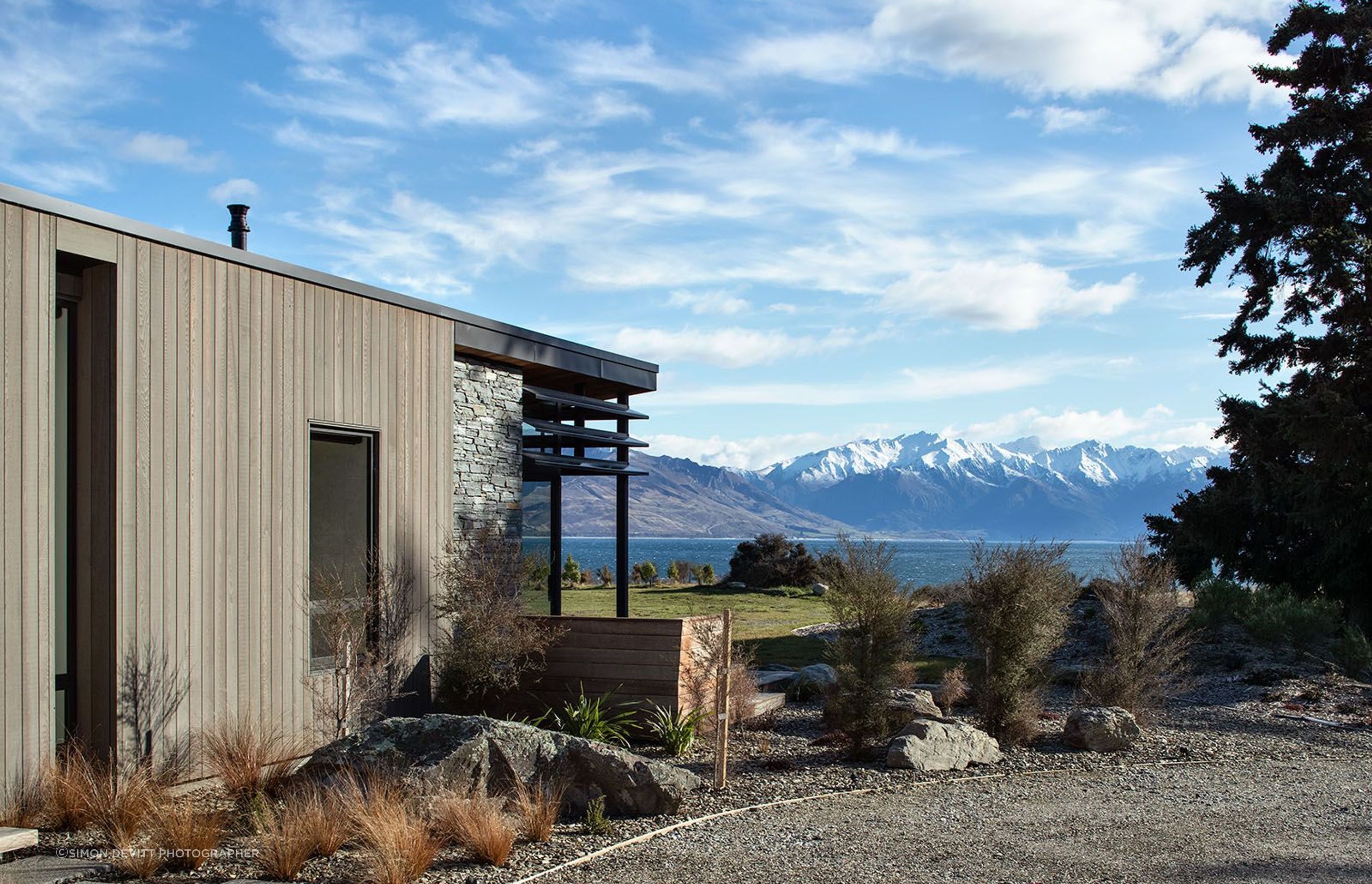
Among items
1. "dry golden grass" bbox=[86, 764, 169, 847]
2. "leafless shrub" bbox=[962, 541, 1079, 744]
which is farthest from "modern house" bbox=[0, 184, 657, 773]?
"leafless shrub" bbox=[962, 541, 1079, 744]

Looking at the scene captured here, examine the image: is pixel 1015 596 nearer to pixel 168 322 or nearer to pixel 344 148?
pixel 168 322

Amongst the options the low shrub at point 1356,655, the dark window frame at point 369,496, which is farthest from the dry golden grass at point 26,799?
the low shrub at point 1356,655

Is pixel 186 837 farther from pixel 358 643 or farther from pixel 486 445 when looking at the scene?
pixel 486 445

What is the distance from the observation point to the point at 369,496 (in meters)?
7.91

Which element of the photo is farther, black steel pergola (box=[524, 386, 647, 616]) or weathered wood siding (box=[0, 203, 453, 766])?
black steel pergola (box=[524, 386, 647, 616])

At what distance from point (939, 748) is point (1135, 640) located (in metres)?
2.46

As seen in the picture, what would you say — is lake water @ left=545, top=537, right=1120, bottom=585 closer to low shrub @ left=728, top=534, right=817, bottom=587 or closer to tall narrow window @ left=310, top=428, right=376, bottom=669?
low shrub @ left=728, top=534, right=817, bottom=587

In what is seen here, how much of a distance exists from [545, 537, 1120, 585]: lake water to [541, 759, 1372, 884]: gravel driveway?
2.05 m

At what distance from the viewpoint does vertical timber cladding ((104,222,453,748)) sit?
612 cm

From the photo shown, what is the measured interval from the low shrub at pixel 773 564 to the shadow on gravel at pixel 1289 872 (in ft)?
70.9

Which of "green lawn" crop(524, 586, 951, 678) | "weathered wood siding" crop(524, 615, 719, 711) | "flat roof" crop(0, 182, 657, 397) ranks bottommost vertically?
"green lawn" crop(524, 586, 951, 678)

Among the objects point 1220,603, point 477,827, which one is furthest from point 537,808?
point 1220,603

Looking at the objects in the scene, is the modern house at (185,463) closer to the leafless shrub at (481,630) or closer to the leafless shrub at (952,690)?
the leafless shrub at (481,630)

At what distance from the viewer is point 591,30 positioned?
29.8 feet
